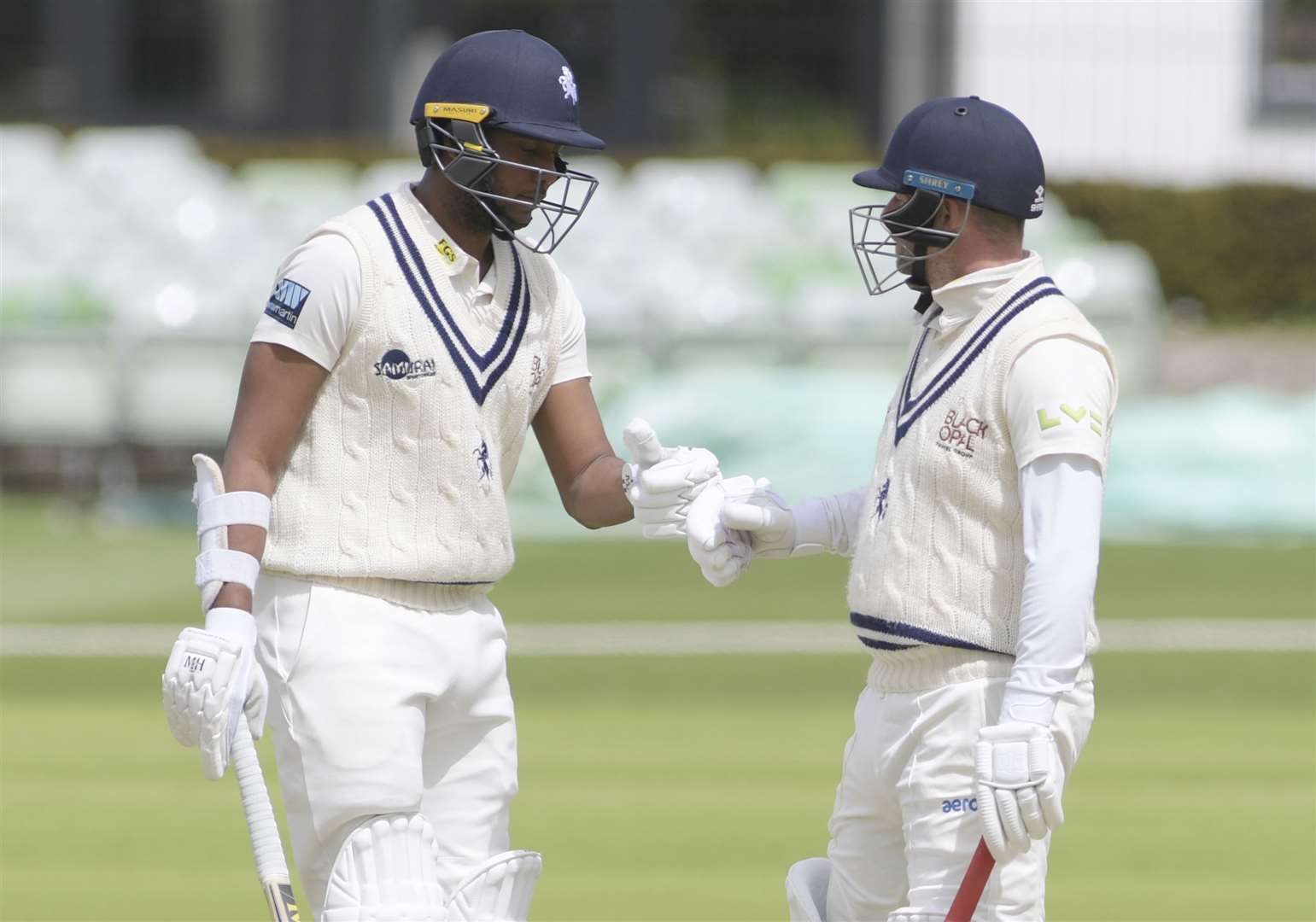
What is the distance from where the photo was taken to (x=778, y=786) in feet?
24.2

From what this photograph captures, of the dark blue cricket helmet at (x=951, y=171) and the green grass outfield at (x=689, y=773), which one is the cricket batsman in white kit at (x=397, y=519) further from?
the green grass outfield at (x=689, y=773)

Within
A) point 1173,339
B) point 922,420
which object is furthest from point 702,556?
point 1173,339

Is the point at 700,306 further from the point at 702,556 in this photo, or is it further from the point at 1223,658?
the point at 702,556

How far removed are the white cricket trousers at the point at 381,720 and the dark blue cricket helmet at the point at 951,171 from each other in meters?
1.09

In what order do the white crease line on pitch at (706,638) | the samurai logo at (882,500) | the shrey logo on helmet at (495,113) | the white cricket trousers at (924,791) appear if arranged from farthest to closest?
the white crease line on pitch at (706,638) < the shrey logo on helmet at (495,113) < the samurai logo at (882,500) < the white cricket trousers at (924,791)

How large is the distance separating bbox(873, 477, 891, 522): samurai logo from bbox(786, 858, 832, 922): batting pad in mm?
703

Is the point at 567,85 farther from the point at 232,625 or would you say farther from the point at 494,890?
the point at 494,890

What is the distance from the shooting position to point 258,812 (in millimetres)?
4098

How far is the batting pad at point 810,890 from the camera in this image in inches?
169

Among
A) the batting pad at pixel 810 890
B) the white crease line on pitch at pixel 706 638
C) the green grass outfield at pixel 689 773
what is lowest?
the white crease line on pitch at pixel 706 638

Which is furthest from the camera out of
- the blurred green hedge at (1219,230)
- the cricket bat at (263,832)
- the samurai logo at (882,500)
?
the blurred green hedge at (1219,230)

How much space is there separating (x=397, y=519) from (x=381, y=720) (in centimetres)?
39

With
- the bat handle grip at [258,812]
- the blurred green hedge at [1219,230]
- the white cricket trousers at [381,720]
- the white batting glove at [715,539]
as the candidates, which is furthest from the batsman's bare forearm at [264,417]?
the blurred green hedge at [1219,230]

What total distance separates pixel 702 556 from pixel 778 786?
3.04 m
